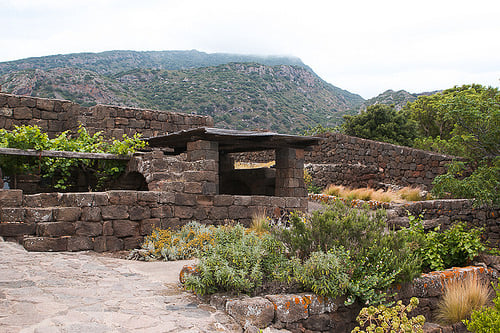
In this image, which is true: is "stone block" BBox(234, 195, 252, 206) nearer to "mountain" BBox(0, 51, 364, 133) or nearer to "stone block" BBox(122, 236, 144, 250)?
"stone block" BBox(122, 236, 144, 250)

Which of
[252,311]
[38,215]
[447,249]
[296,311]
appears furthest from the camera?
[38,215]

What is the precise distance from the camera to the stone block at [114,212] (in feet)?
25.1

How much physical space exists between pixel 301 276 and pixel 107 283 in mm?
2399

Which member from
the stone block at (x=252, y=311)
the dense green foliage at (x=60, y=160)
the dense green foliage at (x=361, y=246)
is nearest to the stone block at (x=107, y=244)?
the dense green foliage at (x=60, y=160)

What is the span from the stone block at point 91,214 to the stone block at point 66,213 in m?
0.08

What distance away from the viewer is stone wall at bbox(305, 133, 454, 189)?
56.2 ft

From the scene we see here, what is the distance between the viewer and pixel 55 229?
284 inches

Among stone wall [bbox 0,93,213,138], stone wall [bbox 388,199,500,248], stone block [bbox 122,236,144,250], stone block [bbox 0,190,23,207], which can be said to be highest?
stone wall [bbox 0,93,213,138]

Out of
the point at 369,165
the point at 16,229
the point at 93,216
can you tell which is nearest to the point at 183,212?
the point at 93,216

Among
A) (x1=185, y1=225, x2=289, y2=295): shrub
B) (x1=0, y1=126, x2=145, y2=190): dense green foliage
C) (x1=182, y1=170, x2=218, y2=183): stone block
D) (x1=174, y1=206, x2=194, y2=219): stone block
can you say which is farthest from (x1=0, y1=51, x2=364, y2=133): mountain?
(x1=185, y1=225, x2=289, y2=295): shrub

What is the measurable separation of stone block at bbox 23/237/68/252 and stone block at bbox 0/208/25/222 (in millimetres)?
434

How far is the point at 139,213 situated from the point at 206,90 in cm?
4007

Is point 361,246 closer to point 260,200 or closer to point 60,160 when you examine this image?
point 260,200

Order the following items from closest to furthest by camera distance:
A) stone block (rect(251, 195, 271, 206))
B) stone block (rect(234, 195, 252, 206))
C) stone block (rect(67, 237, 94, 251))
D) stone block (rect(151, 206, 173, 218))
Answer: stone block (rect(67, 237, 94, 251)), stone block (rect(151, 206, 173, 218)), stone block (rect(234, 195, 252, 206)), stone block (rect(251, 195, 271, 206))
